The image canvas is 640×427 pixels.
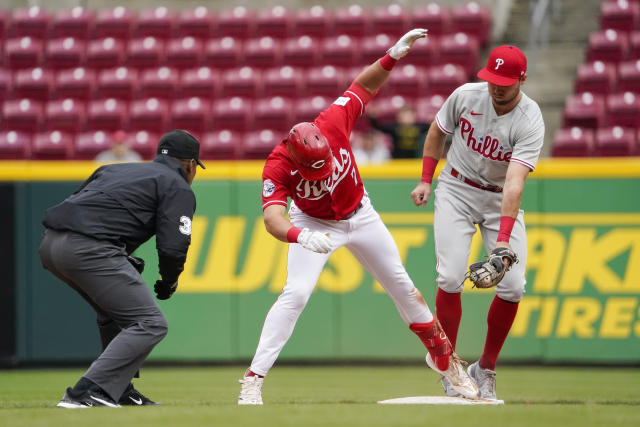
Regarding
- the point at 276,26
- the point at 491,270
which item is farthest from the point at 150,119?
the point at 491,270

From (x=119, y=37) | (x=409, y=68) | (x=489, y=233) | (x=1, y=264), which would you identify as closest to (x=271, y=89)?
(x=409, y=68)

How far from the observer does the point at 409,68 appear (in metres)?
12.7

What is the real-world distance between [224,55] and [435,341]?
29.8 ft

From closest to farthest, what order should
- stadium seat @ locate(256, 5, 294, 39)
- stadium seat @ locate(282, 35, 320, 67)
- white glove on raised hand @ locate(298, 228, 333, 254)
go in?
white glove on raised hand @ locate(298, 228, 333, 254) → stadium seat @ locate(282, 35, 320, 67) → stadium seat @ locate(256, 5, 294, 39)

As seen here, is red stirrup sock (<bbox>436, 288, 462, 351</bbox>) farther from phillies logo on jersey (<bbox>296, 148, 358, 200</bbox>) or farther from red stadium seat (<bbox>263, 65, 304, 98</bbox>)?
red stadium seat (<bbox>263, 65, 304, 98</bbox>)

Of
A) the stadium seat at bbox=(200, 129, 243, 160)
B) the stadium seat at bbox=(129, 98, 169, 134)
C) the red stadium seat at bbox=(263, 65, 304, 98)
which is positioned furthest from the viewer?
the red stadium seat at bbox=(263, 65, 304, 98)

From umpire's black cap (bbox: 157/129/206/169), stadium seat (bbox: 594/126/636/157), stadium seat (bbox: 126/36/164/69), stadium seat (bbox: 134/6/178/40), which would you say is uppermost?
stadium seat (bbox: 134/6/178/40)

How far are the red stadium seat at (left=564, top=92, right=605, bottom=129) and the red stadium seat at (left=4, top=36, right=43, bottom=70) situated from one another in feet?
26.2

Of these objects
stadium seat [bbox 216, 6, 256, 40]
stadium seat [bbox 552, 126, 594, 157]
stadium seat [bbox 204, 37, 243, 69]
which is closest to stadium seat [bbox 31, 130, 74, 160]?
stadium seat [bbox 204, 37, 243, 69]

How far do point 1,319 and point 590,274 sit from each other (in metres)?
5.17

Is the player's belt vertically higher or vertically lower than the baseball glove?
higher

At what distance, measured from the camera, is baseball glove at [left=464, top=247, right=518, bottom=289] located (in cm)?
484

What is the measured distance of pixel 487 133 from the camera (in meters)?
5.36

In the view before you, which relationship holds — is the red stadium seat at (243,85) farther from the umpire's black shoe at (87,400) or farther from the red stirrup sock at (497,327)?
the umpire's black shoe at (87,400)
